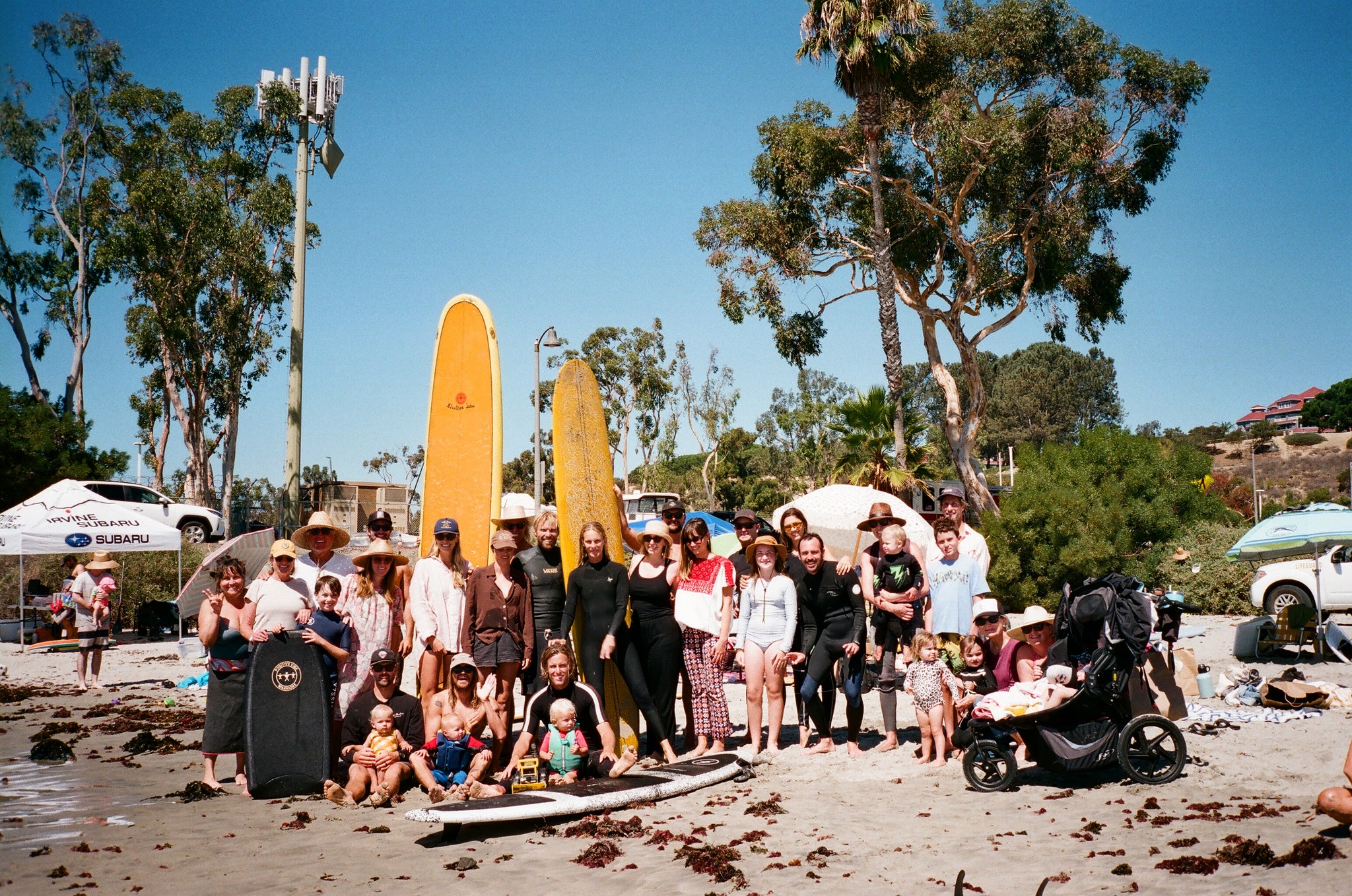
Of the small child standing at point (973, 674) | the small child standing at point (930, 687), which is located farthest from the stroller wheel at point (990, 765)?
the small child standing at point (930, 687)

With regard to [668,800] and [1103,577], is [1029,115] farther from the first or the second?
[668,800]

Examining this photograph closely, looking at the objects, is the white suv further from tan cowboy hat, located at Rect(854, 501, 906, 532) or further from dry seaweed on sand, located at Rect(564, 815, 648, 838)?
dry seaweed on sand, located at Rect(564, 815, 648, 838)

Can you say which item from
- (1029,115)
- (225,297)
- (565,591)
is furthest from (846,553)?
(225,297)

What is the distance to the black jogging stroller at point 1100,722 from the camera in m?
6.04

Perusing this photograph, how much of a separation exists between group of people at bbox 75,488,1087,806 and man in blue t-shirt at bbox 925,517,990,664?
0.05 feet

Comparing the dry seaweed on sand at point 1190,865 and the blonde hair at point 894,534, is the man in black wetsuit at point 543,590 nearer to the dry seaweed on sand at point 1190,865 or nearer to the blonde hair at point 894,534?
the blonde hair at point 894,534

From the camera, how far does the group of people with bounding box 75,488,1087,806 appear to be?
257 inches

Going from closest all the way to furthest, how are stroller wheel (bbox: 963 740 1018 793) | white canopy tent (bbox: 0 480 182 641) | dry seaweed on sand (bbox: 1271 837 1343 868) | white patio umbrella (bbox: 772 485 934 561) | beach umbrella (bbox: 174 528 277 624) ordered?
dry seaweed on sand (bbox: 1271 837 1343 868) → stroller wheel (bbox: 963 740 1018 793) → beach umbrella (bbox: 174 528 277 624) → white canopy tent (bbox: 0 480 182 641) → white patio umbrella (bbox: 772 485 934 561)

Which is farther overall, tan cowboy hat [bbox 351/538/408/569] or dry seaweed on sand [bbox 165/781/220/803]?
tan cowboy hat [bbox 351/538/408/569]

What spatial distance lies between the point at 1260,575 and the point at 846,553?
18.5 feet

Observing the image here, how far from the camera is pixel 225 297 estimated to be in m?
28.9

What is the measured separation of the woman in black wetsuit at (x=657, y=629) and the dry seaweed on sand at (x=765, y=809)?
1.37m

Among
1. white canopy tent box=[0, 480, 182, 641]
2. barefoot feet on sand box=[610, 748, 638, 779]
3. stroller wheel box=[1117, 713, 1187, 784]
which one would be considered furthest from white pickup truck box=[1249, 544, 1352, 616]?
white canopy tent box=[0, 480, 182, 641]

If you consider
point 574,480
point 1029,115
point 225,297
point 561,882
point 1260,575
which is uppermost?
point 1029,115
